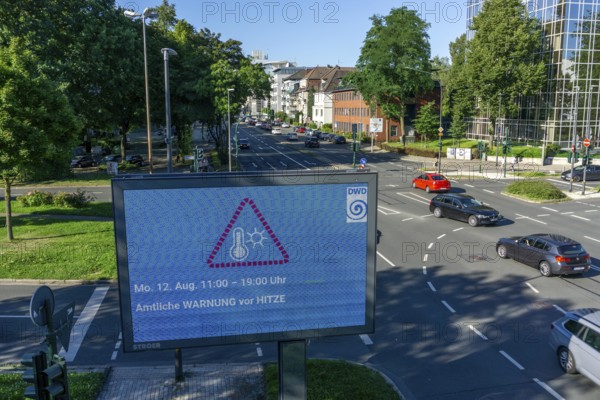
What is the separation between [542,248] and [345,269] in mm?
13222

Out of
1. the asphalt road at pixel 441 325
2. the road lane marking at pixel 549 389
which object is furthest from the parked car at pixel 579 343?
the road lane marking at pixel 549 389

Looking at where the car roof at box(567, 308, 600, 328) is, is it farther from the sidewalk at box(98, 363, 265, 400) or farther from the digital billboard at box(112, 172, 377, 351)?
the sidewalk at box(98, 363, 265, 400)

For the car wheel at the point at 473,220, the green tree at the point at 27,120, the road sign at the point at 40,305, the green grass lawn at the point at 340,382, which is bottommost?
the green grass lawn at the point at 340,382

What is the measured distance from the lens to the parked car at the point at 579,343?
11422 millimetres

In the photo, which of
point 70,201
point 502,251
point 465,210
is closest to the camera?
point 502,251

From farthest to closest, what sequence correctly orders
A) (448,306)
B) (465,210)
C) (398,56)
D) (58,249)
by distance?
(398,56)
(465,210)
(58,249)
(448,306)

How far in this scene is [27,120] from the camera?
2119 cm

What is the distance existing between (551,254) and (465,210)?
9226 mm

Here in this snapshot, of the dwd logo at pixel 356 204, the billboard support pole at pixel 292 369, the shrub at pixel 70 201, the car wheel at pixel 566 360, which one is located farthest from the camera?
the shrub at pixel 70 201

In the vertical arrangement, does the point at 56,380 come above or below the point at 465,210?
above

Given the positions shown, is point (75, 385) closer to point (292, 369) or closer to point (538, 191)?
point (292, 369)

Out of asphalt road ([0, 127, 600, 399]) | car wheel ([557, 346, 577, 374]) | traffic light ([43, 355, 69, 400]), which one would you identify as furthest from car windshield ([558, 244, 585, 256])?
traffic light ([43, 355, 69, 400])

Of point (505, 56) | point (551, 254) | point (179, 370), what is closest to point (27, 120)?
point (179, 370)

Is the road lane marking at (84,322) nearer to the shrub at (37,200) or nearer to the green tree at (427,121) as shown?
the shrub at (37,200)
